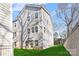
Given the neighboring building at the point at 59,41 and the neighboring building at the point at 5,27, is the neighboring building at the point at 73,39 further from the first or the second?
the neighboring building at the point at 5,27

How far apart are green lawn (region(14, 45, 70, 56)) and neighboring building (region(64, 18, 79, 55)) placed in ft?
0.21

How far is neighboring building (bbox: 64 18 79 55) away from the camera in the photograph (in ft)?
6.73

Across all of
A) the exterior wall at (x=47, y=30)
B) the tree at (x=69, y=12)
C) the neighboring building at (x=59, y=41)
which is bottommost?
the neighboring building at (x=59, y=41)

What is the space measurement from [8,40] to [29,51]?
0.90 ft

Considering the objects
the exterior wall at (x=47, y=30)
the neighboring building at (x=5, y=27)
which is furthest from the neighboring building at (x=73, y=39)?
the neighboring building at (x=5, y=27)

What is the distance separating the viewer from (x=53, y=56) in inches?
81.0

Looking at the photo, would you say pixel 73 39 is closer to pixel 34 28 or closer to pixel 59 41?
pixel 59 41

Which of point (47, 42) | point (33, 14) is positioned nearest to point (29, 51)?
point (47, 42)

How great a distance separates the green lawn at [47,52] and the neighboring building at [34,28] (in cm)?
5

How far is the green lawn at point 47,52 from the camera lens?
2.05 metres

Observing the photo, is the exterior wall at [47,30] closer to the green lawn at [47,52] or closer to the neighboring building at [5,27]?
the green lawn at [47,52]

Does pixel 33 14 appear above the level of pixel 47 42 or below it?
above

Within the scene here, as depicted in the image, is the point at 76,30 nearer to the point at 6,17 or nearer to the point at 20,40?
the point at 20,40

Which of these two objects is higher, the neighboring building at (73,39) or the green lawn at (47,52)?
the neighboring building at (73,39)
